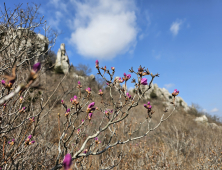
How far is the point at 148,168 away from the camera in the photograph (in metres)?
3.04

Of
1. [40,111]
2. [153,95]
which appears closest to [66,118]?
[40,111]

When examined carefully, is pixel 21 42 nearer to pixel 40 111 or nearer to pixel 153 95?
pixel 40 111

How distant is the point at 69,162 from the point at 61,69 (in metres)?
25.9

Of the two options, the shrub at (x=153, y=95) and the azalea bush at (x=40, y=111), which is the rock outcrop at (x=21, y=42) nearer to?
the azalea bush at (x=40, y=111)

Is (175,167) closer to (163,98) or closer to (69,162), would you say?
(69,162)

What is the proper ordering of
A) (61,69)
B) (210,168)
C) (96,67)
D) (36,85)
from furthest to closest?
(61,69) → (210,168) → (96,67) → (36,85)

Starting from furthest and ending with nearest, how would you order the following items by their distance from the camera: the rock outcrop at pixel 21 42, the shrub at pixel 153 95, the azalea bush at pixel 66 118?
the shrub at pixel 153 95, the rock outcrop at pixel 21 42, the azalea bush at pixel 66 118

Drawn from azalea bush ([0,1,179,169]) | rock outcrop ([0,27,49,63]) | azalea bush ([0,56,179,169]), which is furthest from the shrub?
A: azalea bush ([0,56,179,169])

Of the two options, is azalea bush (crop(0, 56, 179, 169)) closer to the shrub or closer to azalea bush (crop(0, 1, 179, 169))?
azalea bush (crop(0, 1, 179, 169))

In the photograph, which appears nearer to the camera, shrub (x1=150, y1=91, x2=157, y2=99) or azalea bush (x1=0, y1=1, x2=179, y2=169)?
azalea bush (x1=0, y1=1, x2=179, y2=169)

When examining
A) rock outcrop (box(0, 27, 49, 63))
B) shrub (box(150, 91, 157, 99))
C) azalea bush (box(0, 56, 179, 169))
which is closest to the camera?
azalea bush (box(0, 56, 179, 169))

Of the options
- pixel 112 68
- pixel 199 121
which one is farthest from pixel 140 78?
pixel 199 121

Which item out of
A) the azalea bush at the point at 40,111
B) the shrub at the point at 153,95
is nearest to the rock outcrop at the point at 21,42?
the azalea bush at the point at 40,111

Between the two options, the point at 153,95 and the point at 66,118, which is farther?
the point at 153,95
